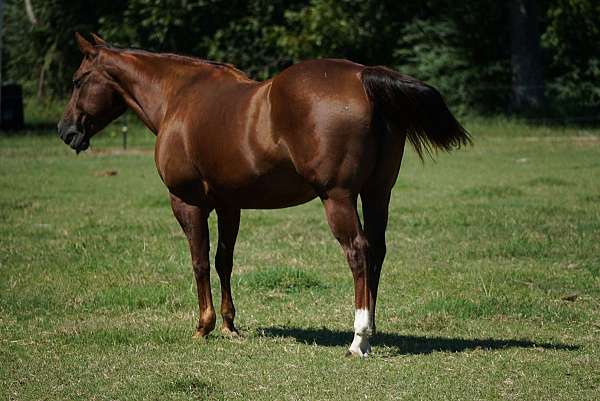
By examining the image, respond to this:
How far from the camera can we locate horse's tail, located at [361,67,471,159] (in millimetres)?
7473

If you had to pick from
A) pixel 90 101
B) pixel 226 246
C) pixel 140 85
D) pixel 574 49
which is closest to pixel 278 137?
pixel 226 246

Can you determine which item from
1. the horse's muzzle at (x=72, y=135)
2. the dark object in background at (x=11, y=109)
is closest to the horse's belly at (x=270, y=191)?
the horse's muzzle at (x=72, y=135)

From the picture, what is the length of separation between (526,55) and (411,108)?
82.5ft

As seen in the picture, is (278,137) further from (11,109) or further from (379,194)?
(11,109)

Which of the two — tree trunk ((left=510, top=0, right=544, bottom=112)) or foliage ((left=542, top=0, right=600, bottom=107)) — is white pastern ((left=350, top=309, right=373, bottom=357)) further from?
tree trunk ((left=510, top=0, right=544, bottom=112))

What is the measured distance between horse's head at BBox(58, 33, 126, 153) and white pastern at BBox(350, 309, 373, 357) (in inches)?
113

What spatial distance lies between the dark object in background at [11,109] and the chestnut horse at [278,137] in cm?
2547

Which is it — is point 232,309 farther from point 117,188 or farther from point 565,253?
point 117,188

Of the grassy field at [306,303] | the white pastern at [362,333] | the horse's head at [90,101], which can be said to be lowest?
the grassy field at [306,303]

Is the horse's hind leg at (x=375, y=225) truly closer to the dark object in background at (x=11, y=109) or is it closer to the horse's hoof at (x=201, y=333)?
the horse's hoof at (x=201, y=333)

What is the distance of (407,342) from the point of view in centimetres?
806

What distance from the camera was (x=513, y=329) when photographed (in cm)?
846

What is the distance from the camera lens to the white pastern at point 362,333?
24.3 ft

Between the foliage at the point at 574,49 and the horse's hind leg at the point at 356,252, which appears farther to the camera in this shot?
the foliage at the point at 574,49
